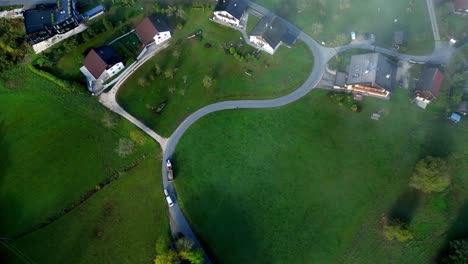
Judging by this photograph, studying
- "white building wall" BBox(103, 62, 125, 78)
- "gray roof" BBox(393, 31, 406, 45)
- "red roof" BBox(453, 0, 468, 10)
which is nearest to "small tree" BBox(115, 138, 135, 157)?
"white building wall" BBox(103, 62, 125, 78)

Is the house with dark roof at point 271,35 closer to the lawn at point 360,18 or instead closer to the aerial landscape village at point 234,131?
the aerial landscape village at point 234,131

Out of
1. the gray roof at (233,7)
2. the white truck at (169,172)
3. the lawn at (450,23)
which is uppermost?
the lawn at (450,23)

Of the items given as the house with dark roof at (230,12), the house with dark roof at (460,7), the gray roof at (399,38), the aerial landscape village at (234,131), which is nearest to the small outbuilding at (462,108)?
the aerial landscape village at (234,131)

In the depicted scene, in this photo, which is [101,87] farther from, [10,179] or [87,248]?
[87,248]

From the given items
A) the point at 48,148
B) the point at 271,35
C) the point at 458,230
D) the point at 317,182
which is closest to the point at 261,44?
the point at 271,35

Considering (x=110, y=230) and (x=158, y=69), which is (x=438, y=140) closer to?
(x=158, y=69)

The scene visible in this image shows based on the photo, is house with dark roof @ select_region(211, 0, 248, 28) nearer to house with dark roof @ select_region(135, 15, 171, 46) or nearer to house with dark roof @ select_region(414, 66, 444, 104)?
house with dark roof @ select_region(135, 15, 171, 46)

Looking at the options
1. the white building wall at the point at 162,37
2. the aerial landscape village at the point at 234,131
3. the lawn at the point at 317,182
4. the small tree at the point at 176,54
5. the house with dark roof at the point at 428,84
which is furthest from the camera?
the white building wall at the point at 162,37
